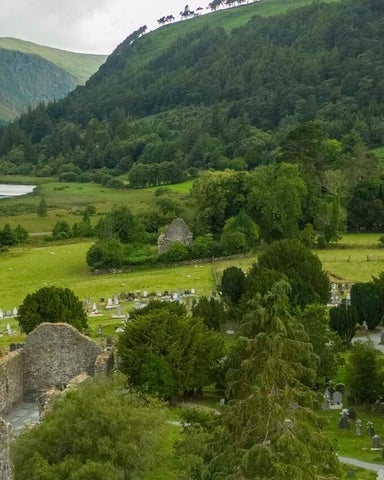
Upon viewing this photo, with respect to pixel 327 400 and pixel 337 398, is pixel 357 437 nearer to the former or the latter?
pixel 327 400

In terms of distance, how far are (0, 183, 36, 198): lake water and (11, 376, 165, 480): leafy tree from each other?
416ft

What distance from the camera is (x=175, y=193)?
12188 cm

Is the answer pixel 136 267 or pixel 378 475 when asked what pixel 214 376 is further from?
pixel 136 267

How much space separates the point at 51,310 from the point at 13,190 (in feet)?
403

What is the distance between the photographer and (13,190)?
160 meters

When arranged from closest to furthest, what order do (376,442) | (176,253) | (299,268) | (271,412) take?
(271,412) < (376,442) < (299,268) < (176,253)

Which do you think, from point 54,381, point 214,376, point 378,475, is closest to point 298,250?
point 214,376

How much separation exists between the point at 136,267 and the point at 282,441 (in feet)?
177

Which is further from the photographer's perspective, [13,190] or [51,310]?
A: [13,190]

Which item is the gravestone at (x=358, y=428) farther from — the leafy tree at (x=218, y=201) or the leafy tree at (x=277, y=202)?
the leafy tree at (x=218, y=201)

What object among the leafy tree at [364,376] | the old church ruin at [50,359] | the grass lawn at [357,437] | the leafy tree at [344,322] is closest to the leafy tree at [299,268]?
the leafy tree at [344,322]

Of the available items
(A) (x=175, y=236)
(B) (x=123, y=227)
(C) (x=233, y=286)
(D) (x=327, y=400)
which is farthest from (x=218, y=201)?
(D) (x=327, y=400)

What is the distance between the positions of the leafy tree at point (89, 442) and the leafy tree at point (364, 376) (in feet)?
41.9

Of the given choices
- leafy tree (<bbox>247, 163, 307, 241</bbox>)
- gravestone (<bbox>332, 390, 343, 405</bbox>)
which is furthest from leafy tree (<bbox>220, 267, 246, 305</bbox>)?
leafy tree (<bbox>247, 163, 307, 241</bbox>)
